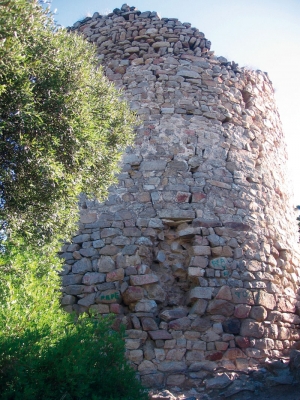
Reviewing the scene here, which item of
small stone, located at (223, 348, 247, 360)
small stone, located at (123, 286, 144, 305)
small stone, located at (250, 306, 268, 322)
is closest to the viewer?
small stone, located at (223, 348, 247, 360)

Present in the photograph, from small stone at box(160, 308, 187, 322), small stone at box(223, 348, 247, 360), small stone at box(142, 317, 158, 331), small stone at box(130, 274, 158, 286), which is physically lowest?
small stone at box(223, 348, 247, 360)

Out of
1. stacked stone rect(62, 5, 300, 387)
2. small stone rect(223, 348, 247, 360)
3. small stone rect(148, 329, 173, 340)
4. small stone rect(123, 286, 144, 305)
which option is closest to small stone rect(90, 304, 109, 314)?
stacked stone rect(62, 5, 300, 387)

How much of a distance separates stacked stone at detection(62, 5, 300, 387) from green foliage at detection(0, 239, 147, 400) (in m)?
1.07

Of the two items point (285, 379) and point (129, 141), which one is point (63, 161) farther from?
point (285, 379)

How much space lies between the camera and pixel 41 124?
4543 mm

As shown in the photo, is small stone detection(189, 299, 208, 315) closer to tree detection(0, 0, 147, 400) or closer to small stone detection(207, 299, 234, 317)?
small stone detection(207, 299, 234, 317)

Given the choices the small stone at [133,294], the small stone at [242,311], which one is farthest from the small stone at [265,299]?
the small stone at [133,294]

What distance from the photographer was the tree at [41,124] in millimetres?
4402

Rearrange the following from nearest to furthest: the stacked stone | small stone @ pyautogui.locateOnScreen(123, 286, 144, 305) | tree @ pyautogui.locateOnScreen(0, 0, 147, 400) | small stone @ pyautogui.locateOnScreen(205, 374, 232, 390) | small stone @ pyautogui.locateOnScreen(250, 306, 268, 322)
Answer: tree @ pyautogui.locateOnScreen(0, 0, 147, 400) → small stone @ pyautogui.locateOnScreen(205, 374, 232, 390) → the stacked stone → small stone @ pyautogui.locateOnScreen(123, 286, 144, 305) → small stone @ pyautogui.locateOnScreen(250, 306, 268, 322)

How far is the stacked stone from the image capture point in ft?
19.2

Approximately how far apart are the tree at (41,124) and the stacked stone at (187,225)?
126cm

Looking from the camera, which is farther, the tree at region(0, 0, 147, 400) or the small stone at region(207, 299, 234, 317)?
the small stone at region(207, 299, 234, 317)

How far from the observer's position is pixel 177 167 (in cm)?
677

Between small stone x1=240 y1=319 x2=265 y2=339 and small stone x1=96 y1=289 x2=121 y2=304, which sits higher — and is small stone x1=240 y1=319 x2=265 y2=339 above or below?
below
